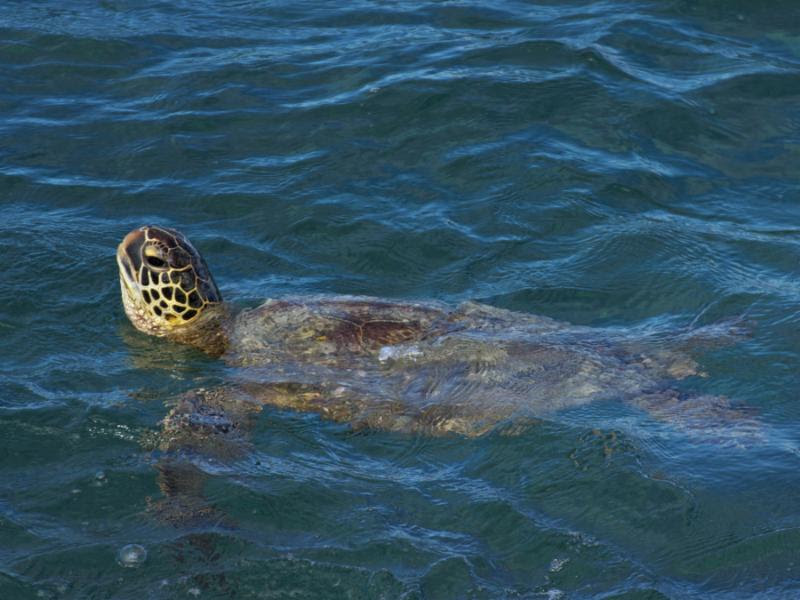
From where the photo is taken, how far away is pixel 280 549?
16.4 feet

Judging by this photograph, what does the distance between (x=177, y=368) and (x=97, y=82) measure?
189 inches

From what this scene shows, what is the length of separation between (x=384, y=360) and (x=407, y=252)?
65.5 inches

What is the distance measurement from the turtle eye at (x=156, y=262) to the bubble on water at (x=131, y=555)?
2332 mm

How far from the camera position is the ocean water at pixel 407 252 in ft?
16.3

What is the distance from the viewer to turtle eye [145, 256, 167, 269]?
6.86 m

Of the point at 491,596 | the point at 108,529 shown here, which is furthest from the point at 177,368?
the point at 491,596

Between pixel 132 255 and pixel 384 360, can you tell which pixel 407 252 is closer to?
pixel 384 360

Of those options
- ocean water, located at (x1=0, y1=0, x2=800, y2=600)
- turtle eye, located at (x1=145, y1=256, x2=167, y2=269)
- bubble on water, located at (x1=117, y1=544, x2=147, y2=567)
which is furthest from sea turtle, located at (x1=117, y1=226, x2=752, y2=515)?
bubble on water, located at (x1=117, y1=544, x2=147, y2=567)

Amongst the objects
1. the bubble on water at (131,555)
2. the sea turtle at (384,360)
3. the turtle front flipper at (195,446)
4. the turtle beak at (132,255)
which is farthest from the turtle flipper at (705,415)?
the turtle beak at (132,255)

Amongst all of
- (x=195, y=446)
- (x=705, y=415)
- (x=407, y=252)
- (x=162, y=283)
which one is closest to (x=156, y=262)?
(x=162, y=283)

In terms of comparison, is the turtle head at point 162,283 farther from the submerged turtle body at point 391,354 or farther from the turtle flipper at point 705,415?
the turtle flipper at point 705,415

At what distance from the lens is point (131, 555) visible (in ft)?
16.1

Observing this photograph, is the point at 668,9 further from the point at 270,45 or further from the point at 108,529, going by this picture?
the point at 108,529

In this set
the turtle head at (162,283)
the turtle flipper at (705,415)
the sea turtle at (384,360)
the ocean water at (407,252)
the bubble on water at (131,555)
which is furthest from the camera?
the turtle head at (162,283)
